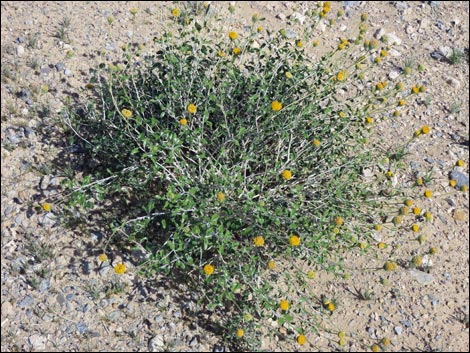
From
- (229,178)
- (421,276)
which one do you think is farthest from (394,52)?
(229,178)

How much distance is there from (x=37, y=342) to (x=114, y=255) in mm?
875

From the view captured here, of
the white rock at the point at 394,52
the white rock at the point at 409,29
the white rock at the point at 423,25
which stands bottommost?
the white rock at the point at 394,52

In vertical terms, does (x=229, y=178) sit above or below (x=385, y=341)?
above

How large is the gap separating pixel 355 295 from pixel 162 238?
1779 millimetres

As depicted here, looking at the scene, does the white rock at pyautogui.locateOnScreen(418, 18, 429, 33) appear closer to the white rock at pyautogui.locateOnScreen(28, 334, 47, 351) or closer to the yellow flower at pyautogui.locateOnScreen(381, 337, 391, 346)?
the yellow flower at pyautogui.locateOnScreen(381, 337, 391, 346)

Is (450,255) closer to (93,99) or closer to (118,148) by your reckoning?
(118,148)

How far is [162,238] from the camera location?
4.13m

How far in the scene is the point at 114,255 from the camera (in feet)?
13.4

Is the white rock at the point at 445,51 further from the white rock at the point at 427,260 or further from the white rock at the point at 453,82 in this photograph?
the white rock at the point at 427,260

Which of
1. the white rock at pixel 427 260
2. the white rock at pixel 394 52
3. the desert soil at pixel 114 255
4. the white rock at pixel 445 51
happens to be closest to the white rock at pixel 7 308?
the desert soil at pixel 114 255

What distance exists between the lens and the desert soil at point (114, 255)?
3.82 meters

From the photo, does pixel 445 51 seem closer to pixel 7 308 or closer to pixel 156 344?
pixel 156 344

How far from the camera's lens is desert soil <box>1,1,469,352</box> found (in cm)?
382

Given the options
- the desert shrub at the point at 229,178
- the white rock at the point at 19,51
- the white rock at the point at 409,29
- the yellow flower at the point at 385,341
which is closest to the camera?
the desert shrub at the point at 229,178
